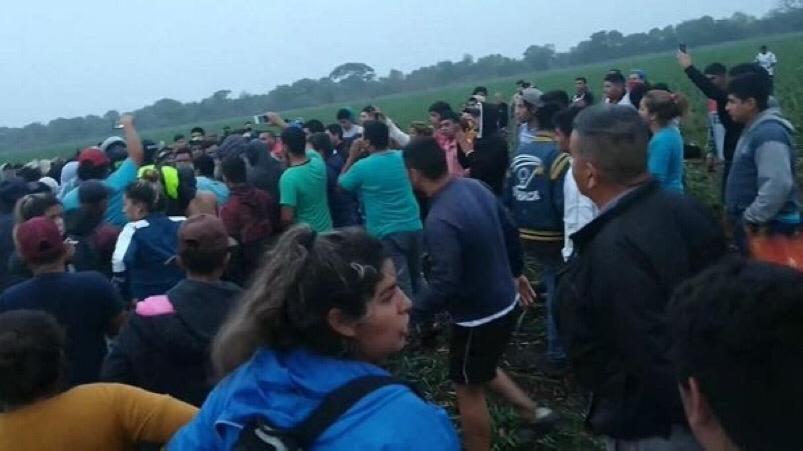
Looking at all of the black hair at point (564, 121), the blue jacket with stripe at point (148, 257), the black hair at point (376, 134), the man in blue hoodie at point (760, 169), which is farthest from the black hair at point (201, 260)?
the black hair at point (376, 134)

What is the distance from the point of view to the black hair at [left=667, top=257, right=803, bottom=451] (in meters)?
1.44

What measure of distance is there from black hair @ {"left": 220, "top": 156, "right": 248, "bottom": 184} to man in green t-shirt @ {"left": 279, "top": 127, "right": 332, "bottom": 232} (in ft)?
2.01

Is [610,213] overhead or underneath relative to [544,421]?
overhead

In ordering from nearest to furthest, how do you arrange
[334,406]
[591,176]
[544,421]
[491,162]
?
[334,406], [591,176], [544,421], [491,162]

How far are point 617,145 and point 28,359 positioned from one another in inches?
Result: 82.4

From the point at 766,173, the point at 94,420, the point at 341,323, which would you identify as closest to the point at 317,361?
the point at 341,323

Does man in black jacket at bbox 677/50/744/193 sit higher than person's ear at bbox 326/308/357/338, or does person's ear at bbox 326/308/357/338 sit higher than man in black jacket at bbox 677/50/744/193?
person's ear at bbox 326/308/357/338

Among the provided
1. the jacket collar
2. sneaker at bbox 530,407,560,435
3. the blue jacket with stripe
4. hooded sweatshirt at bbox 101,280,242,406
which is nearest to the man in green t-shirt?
the blue jacket with stripe

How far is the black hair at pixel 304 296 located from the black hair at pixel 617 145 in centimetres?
138

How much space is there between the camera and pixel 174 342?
3.52 meters

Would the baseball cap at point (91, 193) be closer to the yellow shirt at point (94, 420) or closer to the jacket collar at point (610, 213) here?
the yellow shirt at point (94, 420)

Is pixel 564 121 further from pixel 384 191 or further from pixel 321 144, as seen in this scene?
pixel 321 144

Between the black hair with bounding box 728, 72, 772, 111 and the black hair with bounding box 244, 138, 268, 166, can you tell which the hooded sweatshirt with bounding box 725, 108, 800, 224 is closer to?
the black hair with bounding box 728, 72, 772, 111

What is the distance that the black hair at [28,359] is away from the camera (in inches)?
106
